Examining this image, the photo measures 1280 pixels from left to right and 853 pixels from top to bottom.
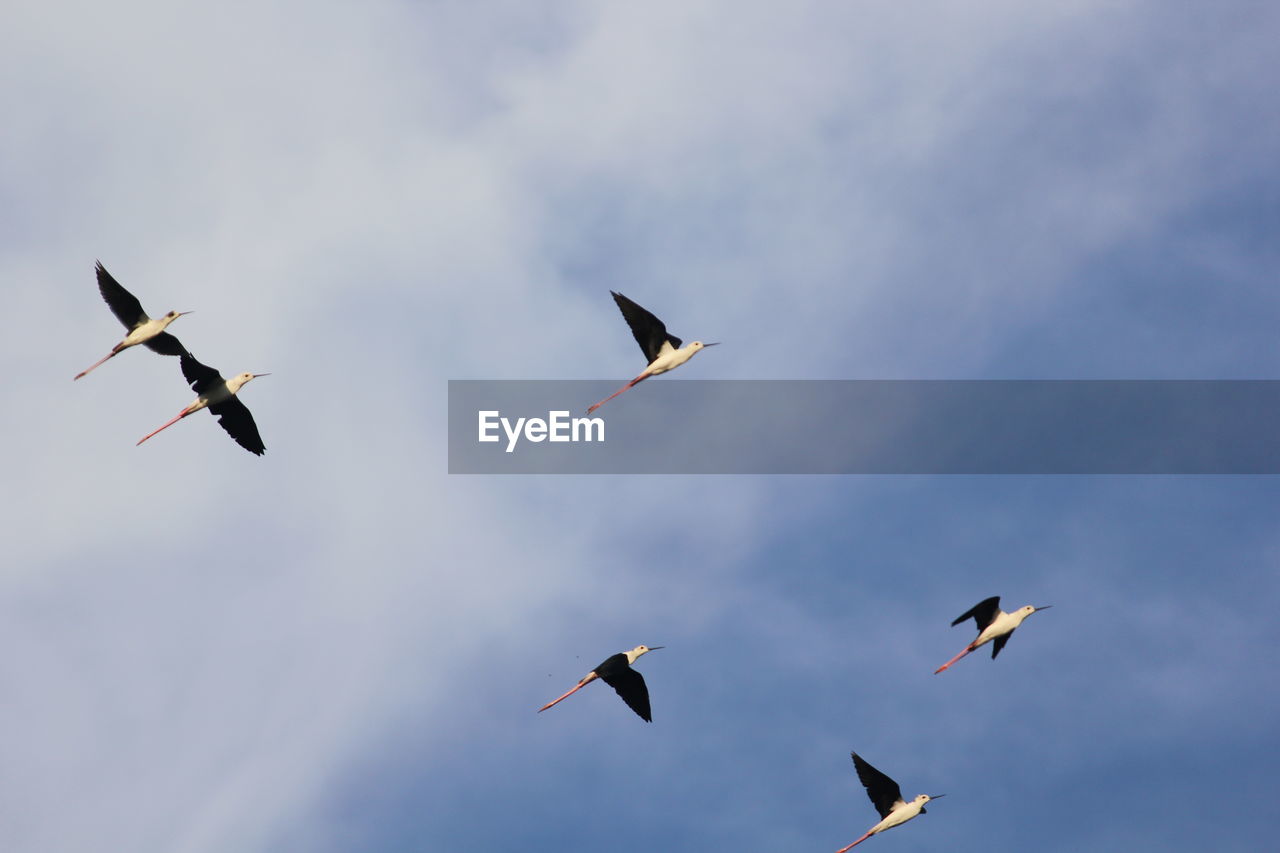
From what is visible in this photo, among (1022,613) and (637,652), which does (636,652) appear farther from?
(1022,613)

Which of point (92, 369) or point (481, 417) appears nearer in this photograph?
point (92, 369)

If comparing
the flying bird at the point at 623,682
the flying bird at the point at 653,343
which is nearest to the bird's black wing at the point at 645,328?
the flying bird at the point at 653,343

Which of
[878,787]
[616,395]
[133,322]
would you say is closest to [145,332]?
[133,322]

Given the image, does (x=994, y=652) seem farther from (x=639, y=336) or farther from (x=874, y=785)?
(x=639, y=336)

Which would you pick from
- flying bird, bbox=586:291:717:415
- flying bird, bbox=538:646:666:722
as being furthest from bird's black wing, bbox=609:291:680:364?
flying bird, bbox=538:646:666:722

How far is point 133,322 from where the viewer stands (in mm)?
47219

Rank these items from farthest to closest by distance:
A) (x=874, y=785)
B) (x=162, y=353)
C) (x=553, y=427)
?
(x=553, y=427)
(x=162, y=353)
(x=874, y=785)

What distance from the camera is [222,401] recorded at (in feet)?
160

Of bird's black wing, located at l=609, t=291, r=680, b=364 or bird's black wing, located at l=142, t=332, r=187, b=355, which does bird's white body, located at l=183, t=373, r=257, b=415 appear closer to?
bird's black wing, located at l=142, t=332, r=187, b=355

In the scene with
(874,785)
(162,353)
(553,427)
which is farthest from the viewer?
(553,427)

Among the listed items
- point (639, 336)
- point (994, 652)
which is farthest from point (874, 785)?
point (639, 336)

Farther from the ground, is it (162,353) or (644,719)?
(162,353)

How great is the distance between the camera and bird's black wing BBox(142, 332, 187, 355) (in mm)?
47469

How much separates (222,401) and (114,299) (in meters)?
4.11
